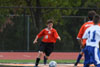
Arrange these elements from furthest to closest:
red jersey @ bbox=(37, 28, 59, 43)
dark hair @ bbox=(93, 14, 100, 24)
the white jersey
→ red jersey @ bbox=(37, 28, 59, 43) < the white jersey < dark hair @ bbox=(93, 14, 100, 24)

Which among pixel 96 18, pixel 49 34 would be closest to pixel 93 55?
pixel 96 18

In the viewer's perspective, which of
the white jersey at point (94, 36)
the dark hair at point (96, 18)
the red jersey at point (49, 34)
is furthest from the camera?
the red jersey at point (49, 34)

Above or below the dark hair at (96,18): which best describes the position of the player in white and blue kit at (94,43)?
below

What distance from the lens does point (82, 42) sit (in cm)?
1180

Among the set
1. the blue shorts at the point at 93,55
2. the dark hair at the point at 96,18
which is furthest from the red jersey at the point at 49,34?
the dark hair at the point at 96,18

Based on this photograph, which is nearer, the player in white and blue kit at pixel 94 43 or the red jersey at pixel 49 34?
the player in white and blue kit at pixel 94 43

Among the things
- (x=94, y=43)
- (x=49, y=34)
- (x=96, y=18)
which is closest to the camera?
(x=96, y=18)

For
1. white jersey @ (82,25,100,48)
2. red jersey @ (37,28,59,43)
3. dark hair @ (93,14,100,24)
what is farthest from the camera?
A: red jersey @ (37,28,59,43)

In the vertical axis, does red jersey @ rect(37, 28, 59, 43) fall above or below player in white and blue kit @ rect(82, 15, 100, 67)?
below

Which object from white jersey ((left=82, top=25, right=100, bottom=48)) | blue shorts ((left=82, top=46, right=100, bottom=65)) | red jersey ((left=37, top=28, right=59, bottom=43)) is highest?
white jersey ((left=82, top=25, right=100, bottom=48))

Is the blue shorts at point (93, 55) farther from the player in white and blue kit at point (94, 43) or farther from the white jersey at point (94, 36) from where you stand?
the white jersey at point (94, 36)

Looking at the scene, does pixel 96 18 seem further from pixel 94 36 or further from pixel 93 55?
pixel 93 55

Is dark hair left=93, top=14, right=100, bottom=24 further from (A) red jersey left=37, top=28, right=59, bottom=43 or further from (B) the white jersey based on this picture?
(A) red jersey left=37, top=28, right=59, bottom=43

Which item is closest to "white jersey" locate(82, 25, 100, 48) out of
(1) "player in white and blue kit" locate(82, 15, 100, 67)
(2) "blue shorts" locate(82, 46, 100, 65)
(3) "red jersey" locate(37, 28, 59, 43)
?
(1) "player in white and blue kit" locate(82, 15, 100, 67)
